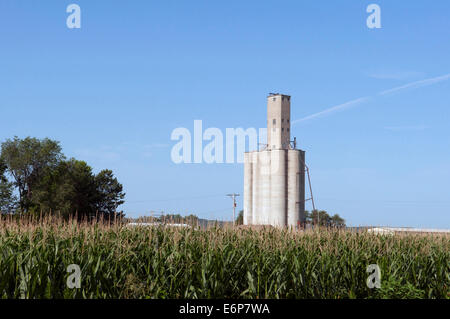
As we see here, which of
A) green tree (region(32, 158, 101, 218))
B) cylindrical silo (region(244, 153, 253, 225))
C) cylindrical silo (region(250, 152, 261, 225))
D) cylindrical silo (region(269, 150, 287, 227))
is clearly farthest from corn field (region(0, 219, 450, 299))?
cylindrical silo (region(244, 153, 253, 225))

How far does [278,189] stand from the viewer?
72.9 m

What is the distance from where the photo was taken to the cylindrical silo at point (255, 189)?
75250 millimetres

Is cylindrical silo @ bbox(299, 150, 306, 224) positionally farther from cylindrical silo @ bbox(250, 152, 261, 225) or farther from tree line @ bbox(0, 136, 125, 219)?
tree line @ bbox(0, 136, 125, 219)

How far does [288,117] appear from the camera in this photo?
245 ft

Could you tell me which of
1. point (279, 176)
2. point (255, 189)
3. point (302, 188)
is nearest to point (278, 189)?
point (279, 176)

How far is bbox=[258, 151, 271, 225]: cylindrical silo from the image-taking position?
73812 mm

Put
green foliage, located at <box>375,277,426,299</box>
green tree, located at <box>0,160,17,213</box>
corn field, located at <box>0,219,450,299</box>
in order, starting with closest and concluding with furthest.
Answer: corn field, located at <box>0,219,450,299</box> → green foliage, located at <box>375,277,426,299</box> → green tree, located at <box>0,160,17,213</box>

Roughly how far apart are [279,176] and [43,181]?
1334 inches

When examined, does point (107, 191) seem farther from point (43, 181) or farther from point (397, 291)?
point (397, 291)

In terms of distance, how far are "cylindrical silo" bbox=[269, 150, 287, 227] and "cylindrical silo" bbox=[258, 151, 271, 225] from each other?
0.76 metres

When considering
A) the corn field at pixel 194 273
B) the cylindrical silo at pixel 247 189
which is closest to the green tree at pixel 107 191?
the cylindrical silo at pixel 247 189

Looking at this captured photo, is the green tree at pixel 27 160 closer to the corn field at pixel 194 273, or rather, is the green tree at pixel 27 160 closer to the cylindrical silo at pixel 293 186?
the cylindrical silo at pixel 293 186
